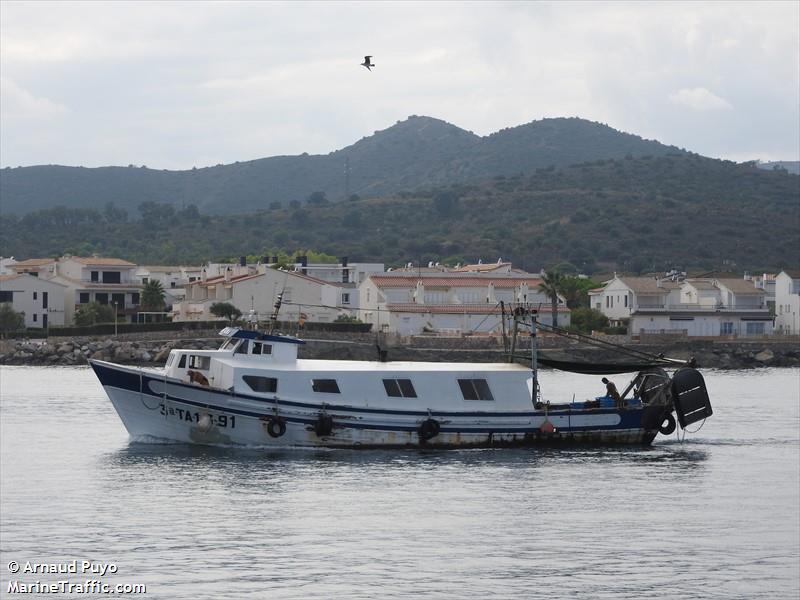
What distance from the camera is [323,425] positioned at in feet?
144

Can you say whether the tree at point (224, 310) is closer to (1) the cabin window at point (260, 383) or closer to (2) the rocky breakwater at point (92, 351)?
(2) the rocky breakwater at point (92, 351)

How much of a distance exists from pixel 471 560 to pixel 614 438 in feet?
59.4

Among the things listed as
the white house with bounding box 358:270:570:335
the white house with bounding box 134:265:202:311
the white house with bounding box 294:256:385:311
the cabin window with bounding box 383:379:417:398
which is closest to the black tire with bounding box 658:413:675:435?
the cabin window with bounding box 383:379:417:398

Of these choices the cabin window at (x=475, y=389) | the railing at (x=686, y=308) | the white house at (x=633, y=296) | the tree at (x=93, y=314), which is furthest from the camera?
the white house at (x=633, y=296)

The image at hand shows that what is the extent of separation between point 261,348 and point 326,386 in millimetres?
2538

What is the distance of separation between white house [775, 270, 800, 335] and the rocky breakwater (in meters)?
52.4

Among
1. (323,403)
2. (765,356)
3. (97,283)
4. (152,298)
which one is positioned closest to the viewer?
(323,403)

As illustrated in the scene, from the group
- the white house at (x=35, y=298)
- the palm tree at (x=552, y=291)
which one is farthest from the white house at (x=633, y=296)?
the white house at (x=35, y=298)

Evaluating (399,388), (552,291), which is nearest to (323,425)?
(399,388)

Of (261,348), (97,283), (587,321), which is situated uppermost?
(97,283)

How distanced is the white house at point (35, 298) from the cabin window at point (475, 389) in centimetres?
7905

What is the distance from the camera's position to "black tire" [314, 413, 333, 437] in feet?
144

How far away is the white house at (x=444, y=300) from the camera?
10388 centimetres

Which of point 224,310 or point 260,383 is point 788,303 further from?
point 260,383
